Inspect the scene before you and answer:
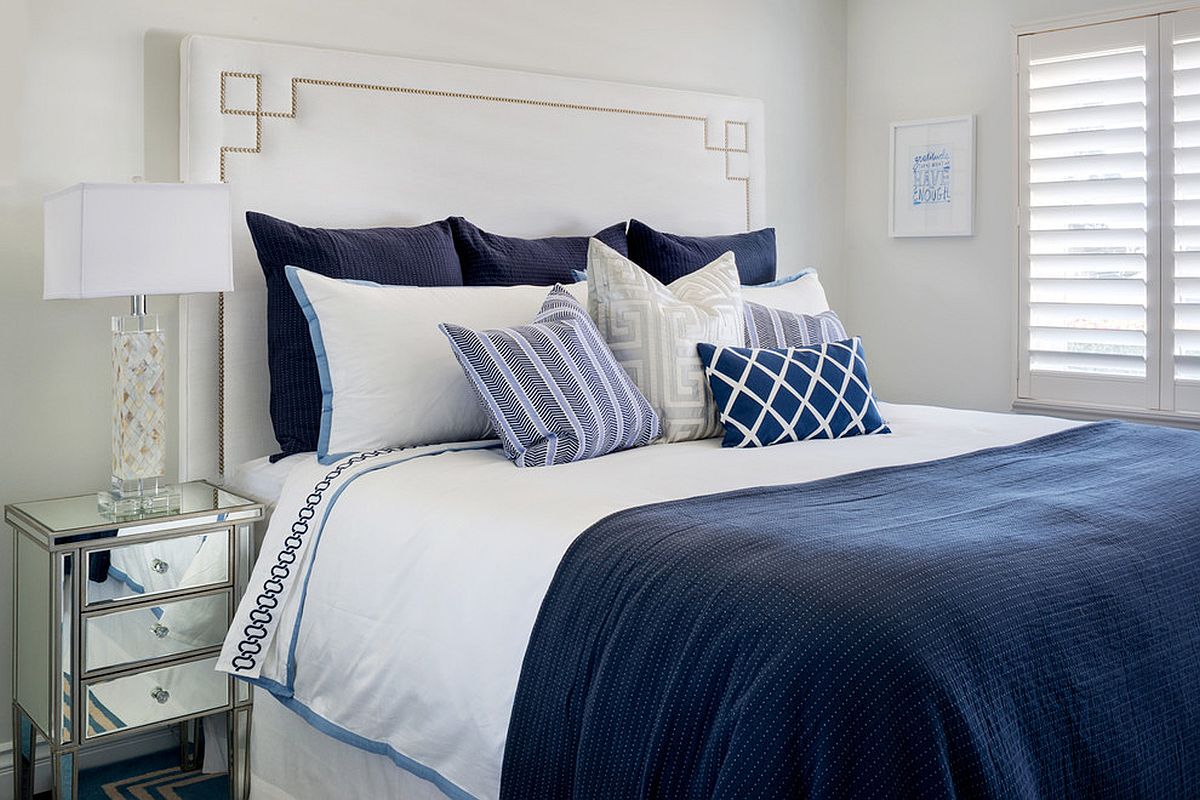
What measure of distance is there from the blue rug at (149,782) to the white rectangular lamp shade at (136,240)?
1104 mm

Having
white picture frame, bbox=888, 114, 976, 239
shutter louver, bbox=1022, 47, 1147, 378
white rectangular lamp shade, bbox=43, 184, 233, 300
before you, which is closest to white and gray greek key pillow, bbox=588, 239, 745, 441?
white rectangular lamp shade, bbox=43, 184, 233, 300

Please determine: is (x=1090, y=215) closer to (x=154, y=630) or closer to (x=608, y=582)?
(x=608, y=582)

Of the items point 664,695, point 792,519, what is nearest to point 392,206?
point 792,519

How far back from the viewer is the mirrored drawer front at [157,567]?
7.14ft

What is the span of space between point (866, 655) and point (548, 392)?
114cm

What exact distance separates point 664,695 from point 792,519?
39cm

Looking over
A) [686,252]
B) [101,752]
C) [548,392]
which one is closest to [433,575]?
[548,392]

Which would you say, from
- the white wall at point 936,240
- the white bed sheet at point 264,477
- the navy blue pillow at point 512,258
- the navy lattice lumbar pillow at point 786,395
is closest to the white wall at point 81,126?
the white bed sheet at point 264,477

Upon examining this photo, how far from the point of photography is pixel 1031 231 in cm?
384

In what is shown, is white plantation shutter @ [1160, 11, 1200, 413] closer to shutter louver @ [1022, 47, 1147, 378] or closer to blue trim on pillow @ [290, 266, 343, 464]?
shutter louver @ [1022, 47, 1147, 378]

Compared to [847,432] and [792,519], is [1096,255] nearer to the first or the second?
[847,432]

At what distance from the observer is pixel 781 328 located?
2.92m

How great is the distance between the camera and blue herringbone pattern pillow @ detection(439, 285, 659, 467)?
2.29 meters

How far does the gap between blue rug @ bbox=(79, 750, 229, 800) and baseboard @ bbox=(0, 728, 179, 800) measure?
0.02 m
